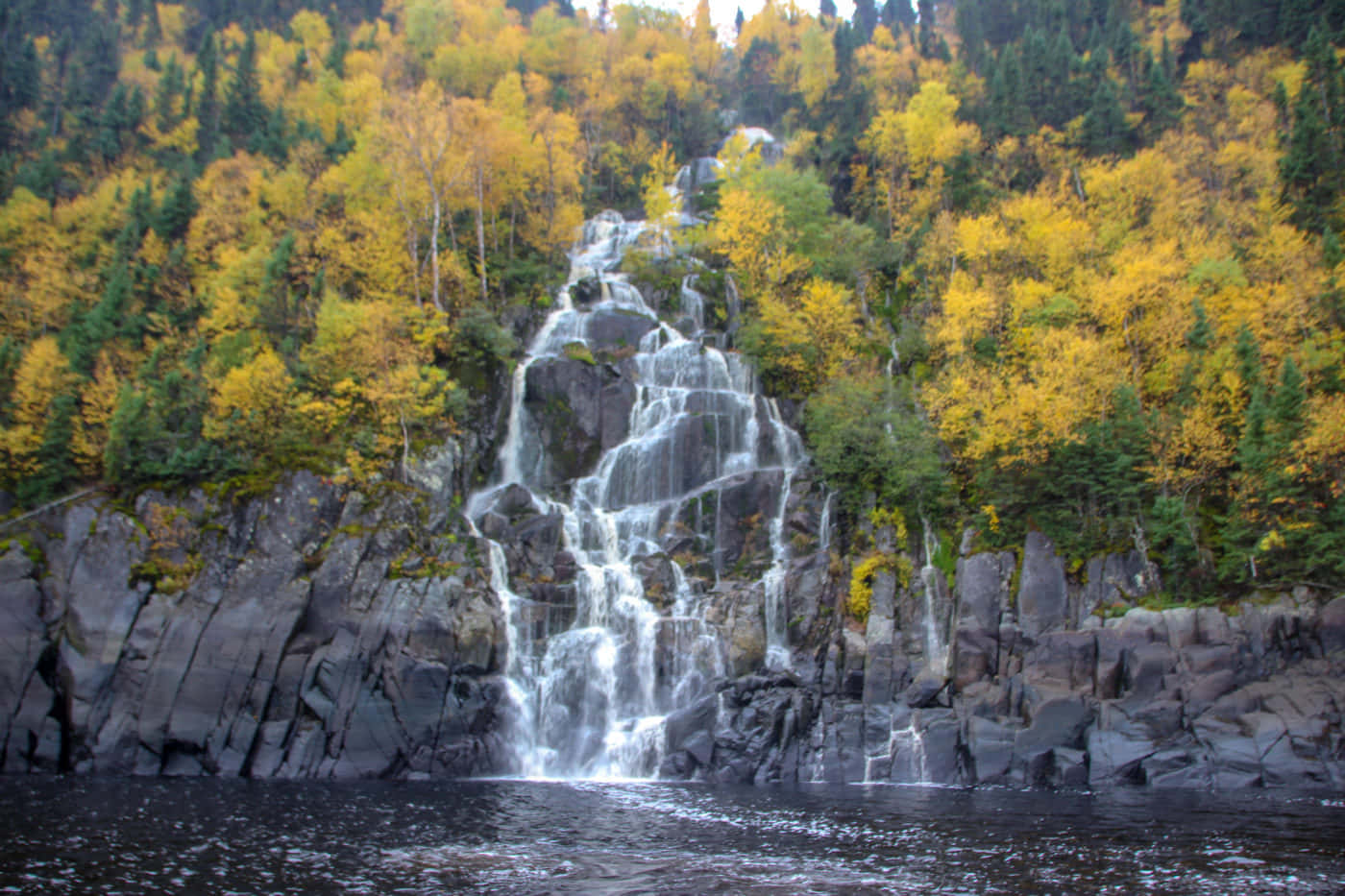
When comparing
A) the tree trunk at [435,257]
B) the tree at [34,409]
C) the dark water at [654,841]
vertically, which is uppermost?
the tree trunk at [435,257]

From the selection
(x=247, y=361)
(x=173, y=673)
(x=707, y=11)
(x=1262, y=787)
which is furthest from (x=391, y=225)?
(x=707, y=11)

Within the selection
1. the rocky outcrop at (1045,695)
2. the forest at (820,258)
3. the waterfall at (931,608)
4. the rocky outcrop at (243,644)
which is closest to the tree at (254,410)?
the forest at (820,258)

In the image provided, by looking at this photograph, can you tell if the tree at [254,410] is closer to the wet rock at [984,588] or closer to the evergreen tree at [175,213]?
the evergreen tree at [175,213]

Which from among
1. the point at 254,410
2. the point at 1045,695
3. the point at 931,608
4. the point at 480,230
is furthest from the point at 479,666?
the point at 480,230

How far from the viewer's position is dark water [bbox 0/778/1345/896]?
1517 cm

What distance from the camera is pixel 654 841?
19.5 m

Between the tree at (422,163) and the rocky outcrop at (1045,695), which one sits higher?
the tree at (422,163)

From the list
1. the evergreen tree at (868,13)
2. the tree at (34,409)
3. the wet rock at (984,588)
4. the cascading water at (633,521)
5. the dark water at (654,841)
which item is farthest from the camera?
the evergreen tree at (868,13)

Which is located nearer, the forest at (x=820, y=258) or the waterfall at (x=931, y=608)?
the waterfall at (x=931, y=608)

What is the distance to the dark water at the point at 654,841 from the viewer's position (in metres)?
15.2

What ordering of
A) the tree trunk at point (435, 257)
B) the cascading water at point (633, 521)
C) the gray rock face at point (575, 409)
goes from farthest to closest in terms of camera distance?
the tree trunk at point (435, 257) < the gray rock face at point (575, 409) < the cascading water at point (633, 521)

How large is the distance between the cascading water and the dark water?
18.7 ft

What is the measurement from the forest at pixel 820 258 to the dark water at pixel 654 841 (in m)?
14.1

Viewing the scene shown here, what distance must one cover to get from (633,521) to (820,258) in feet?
77.0
